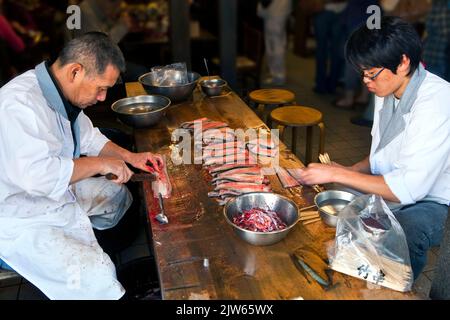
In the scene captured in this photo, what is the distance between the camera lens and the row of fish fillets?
2.56 metres

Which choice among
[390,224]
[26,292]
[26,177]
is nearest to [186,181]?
[26,177]

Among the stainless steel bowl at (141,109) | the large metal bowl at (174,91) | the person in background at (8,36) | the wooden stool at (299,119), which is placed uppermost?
the person in background at (8,36)

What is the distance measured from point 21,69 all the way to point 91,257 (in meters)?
6.49

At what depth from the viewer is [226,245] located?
6.89ft

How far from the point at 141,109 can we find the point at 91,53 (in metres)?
1.52

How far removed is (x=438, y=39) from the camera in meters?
6.34

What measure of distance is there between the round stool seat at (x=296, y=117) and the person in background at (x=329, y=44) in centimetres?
375

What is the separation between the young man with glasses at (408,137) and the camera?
2.35 m

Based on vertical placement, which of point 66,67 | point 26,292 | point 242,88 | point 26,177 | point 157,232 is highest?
point 66,67

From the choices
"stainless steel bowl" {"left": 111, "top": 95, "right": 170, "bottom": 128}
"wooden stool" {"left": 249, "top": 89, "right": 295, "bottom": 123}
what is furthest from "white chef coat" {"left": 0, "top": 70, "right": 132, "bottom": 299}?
"wooden stool" {"left": 249, "top": 89, "right": 295, "bottom": 123}

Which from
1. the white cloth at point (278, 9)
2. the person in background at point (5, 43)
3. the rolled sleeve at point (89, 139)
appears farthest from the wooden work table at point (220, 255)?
the white cloth at point (278, 9)

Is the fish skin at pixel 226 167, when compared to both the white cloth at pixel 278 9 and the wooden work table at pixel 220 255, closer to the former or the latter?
the wooden work table at pixel 220 255

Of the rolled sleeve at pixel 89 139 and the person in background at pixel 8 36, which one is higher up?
the person in background at pixel 8 36
